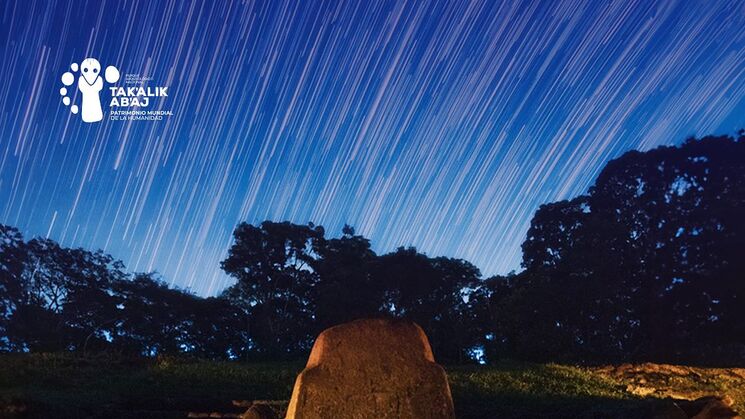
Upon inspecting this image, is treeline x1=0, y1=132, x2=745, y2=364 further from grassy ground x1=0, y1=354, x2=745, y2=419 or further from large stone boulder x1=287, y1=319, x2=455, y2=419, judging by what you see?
large stone boulder x1=287, y1=319, x2=455, y2=419

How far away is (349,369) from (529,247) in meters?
26.5

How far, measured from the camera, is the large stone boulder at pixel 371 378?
4.66m

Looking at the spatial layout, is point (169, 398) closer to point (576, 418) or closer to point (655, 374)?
point (576, 418)

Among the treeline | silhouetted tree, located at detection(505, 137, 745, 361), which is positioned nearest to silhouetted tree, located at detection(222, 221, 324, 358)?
the treeline

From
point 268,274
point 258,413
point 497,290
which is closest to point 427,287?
point 497,290

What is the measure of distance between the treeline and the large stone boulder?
20004mm

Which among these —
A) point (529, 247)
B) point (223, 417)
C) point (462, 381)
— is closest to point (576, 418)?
point (462, 381)

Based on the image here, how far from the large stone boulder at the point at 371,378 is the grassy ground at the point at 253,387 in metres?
4.88

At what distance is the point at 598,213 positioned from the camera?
28.7 m

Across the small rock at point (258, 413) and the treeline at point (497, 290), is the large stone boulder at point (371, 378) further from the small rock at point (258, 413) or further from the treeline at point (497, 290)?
the treeline at point (497, 290)

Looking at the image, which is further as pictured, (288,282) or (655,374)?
(288,282)

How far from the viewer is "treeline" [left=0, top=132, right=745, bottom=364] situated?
2516 cm

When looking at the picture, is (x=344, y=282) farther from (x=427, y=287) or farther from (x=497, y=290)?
(x=497, y=290)

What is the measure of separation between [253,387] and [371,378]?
9.51 m
